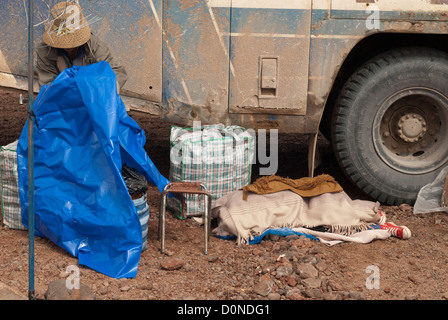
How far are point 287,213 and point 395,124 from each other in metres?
1.31

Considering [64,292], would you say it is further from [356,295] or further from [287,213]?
[287,213]

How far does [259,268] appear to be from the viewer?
151 inches

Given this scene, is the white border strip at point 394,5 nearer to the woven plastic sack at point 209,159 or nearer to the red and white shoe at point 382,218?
the woven plastic sack at point 209,159

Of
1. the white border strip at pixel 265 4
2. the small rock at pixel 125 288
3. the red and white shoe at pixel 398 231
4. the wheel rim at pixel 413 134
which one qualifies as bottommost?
the small rock at pixel 125 288

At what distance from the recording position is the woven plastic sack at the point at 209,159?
15.2ft

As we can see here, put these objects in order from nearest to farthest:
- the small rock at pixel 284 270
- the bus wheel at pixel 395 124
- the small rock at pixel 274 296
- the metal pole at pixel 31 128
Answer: the metal pole at pixel 31 128, the small rock at pixel 274 296, the small rock at pixel 284 270, the bus wheel at pixel 395 124

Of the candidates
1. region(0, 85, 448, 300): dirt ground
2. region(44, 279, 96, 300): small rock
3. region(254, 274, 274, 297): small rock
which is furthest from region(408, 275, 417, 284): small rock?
region(44, 279, 96, 300): small rock

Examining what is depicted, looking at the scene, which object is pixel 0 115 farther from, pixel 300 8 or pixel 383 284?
pixel 383 284

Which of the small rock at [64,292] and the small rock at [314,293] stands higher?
the small rock at [64,292]

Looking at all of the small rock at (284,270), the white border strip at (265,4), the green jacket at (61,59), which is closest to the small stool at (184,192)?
the small rock at (284,270)

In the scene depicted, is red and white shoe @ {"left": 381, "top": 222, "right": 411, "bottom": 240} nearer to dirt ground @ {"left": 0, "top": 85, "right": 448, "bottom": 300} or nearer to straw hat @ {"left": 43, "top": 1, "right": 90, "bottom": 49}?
dirt ground @ {"left": 0, "top": 85, "right": 448, "bottom": 300}

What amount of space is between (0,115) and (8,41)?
356cm

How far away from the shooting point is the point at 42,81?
15.0 feet

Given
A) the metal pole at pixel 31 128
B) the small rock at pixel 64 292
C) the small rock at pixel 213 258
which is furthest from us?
the small rock at pixel 213 258
